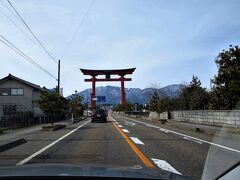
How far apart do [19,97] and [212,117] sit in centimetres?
3662

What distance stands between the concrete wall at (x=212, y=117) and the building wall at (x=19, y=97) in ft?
81.6

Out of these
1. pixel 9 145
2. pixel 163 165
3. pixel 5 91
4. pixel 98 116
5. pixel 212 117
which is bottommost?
pixel 163 165

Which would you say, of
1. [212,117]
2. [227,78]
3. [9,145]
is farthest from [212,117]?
[9,145]

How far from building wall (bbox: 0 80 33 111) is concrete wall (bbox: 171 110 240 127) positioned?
2488 centimetres

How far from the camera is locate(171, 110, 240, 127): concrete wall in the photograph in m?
27.6

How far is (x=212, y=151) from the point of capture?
14.9 m

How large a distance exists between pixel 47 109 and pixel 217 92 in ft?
47.5

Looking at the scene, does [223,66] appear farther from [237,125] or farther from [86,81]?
[86,81]

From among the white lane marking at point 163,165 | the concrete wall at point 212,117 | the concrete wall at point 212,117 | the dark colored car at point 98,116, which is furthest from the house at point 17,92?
the white lane marking at point 163,165

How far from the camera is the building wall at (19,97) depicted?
Result: 6200 centimetres

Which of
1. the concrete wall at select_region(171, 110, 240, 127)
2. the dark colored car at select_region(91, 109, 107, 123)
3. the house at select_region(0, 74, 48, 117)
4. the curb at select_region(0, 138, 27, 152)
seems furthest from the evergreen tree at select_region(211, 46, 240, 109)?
the house at select_region(0, 74, 48, 117)

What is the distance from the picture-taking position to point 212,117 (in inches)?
1307

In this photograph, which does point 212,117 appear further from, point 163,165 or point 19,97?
point 19,97

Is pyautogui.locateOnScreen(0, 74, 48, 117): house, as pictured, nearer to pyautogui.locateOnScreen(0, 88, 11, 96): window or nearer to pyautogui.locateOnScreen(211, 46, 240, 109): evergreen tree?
pyautogui.locateOnScreen(0, 88, 11, 96): window
